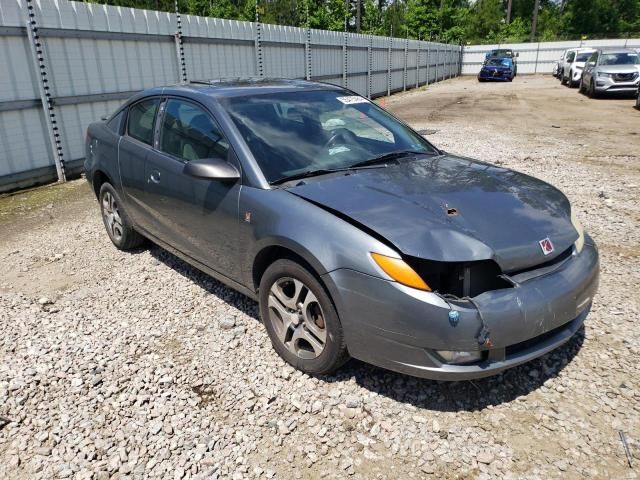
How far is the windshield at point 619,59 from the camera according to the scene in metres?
18.4

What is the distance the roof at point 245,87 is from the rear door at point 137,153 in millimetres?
329

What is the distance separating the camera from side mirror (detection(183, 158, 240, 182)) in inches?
118

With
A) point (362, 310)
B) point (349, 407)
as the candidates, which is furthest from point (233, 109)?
point (349, 407)

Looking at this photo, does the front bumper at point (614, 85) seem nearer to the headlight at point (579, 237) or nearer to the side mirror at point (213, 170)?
the headlight at point (579, 237)

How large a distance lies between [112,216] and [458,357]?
150 inches

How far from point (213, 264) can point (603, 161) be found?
7.80 m

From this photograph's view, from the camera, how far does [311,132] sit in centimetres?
340

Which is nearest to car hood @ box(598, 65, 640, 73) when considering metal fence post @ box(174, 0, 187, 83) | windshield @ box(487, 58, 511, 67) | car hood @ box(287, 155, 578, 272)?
windshield @ box(487, 58, 511, 67)

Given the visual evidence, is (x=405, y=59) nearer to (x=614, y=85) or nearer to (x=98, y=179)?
(x=614, y=85)

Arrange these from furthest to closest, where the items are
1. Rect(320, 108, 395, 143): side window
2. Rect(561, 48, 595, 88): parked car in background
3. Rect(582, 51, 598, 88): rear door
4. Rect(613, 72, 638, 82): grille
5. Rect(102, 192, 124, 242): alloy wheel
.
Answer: Rect(561, 48, 595, 88): parked car in background, Rect(582, 51, 598, 88): rear door, Rect(613, 72, 638, 82): grille, Rect(102, 192, 124, 242): alloy wheel, Rect(320, 108, 395, 143): side window

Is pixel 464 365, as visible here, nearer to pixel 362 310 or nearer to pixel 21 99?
pixel 362 310

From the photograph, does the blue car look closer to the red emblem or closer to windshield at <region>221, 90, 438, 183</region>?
windshield at <region>221, 90, 438, 183</region>

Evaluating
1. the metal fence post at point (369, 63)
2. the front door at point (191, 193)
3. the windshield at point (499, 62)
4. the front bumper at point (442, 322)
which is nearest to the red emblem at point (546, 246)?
the front bumper at point (442, 322)

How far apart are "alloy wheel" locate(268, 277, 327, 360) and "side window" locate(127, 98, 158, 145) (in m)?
1.91
